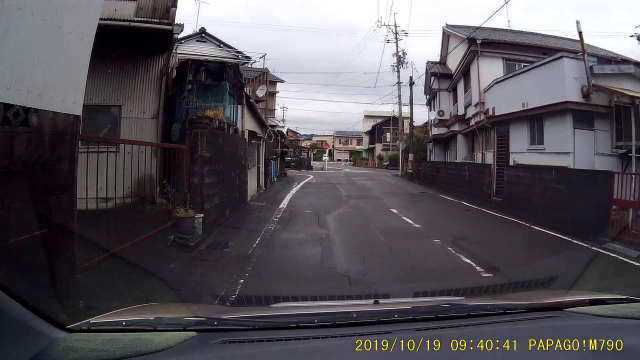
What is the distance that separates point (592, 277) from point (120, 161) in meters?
8.56

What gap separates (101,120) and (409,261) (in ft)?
23.5

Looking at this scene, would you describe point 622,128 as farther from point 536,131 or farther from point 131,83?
point 131,83

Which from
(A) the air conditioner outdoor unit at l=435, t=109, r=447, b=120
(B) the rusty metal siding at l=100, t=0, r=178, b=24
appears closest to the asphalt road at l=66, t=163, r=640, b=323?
(B) the rusty metal siding at l=100, t=0, r=178, b=24

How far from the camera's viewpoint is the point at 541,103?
16.0 metres

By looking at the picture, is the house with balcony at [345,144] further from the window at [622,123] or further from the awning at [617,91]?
the awning at [617,91]

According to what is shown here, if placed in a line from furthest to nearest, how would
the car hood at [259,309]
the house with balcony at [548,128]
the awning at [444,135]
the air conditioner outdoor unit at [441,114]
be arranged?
the air conditioner outdoor unit at [441,114]
the awning at [444,135]
the house with balcony at [548,128]
the car hood at [259,309]

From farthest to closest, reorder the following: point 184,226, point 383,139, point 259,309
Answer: point 383,139 → point 184,226 → point 259,309

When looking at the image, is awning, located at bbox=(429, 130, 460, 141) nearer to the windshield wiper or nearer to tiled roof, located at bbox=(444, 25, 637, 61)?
tiled roof, located at bbox=(444, 25, 637, 61)

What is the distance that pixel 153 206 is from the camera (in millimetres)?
8914

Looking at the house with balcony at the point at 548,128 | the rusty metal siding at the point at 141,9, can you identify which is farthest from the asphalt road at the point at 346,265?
the rusty metal siding at the point at 141,9

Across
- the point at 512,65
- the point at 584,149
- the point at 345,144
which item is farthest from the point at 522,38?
the point at 345,144

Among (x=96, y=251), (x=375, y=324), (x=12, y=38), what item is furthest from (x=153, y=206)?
(x=375, y=324)

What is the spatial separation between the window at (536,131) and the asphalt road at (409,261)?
4.67 metres

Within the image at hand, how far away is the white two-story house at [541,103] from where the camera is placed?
14.5 m
